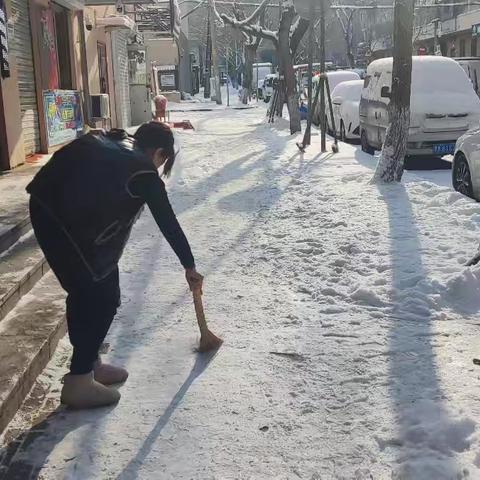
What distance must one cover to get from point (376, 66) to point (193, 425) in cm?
1187

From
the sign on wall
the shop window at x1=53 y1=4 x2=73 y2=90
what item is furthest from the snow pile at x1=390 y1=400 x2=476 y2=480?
the shop window at x1=53 y1=4 x2=73 y2=90

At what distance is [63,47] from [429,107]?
24.5 ft

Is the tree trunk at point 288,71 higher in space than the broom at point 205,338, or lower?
higher

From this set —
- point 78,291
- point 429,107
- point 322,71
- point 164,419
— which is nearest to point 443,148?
point 429,107

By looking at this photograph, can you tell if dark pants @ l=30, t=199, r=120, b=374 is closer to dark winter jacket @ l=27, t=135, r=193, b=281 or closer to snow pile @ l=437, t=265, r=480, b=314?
dark winter jacket @ l=27, t=135, r=193, b=281

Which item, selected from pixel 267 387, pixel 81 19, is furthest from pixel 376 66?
pixel 267 387

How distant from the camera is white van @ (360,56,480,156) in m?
11.1

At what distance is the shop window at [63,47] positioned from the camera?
13.4 meters

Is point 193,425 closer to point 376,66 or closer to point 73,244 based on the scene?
point 73,244

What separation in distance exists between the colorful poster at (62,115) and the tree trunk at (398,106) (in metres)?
6.09

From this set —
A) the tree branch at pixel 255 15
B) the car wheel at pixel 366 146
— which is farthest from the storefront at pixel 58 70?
the tree branch at pixel 255 15

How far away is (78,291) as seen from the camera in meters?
3.06

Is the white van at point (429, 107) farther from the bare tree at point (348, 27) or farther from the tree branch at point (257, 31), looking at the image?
the bare tree at point (348, 27)

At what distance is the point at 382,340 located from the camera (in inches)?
156
